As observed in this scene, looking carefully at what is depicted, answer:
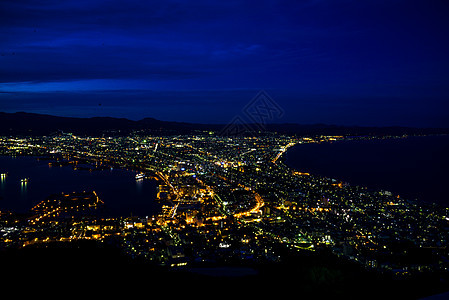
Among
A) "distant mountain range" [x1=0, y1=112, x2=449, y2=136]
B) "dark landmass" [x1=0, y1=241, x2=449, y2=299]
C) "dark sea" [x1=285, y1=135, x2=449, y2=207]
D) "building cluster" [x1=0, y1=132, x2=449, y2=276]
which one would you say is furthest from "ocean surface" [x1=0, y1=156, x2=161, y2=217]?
"distant mountain range" [x1=0, y1=112, x2=449, y2=136]

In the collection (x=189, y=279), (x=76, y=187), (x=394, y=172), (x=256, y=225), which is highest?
(x=189, y=279)

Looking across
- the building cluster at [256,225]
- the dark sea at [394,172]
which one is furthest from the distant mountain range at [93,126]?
the building cluster at [256,225]

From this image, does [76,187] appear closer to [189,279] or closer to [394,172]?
[189,279]

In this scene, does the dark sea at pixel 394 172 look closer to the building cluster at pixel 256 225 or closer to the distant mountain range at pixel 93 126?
the building cluster at pixel 256 225

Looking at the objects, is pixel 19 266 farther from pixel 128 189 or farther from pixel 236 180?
pixel 236 180

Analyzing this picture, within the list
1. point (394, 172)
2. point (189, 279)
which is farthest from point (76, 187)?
point (394, 172)

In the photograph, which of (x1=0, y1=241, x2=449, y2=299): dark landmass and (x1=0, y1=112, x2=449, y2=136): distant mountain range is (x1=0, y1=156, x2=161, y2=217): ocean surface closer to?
(x1=0, y1=241, x2=449, y2=299): dark landmass

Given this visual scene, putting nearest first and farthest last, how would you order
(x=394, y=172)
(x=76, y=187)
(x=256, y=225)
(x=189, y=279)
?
(x=189, y=279), (x=256, y=225), (x=76, y=187), (x=394, y=172)

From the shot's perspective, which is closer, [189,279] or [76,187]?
[189,279]
